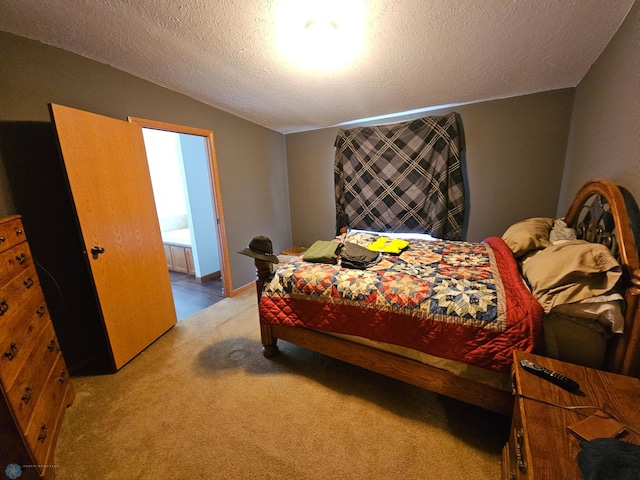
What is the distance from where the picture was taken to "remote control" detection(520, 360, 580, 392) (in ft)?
2.97

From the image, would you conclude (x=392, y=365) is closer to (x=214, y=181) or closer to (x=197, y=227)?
(x=214, y=181)

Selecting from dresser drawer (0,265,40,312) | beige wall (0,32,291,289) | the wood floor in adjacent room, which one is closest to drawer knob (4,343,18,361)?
dresser drawer (0,265,40,312)

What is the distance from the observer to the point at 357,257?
189 centimetres

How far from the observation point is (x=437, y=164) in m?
2.84

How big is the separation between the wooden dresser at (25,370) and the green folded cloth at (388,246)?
2.24 m

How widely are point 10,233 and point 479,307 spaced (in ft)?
8.02

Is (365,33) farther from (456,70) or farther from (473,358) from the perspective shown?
(473,358)

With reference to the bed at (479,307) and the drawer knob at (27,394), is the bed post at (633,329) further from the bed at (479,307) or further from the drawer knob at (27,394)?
the drawer knob at (27,394)

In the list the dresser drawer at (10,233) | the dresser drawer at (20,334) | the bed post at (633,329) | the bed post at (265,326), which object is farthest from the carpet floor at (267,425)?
the dresser drawer at (10,233)

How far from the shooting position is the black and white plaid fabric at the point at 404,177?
2793 mm

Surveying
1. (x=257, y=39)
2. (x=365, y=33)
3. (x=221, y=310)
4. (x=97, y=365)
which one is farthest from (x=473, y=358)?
(x=97, y=365)

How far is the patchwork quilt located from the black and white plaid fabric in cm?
100

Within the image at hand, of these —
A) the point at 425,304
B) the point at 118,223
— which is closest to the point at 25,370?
the point at 118,223

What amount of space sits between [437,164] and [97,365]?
12.2ft
